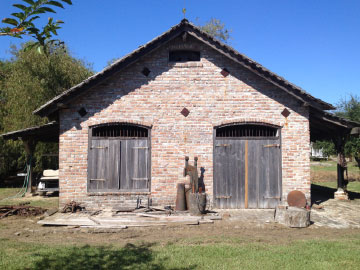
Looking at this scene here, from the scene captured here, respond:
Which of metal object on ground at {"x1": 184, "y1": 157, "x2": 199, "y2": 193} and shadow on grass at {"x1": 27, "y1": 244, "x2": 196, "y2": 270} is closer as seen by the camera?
→ shadow on grass at {"x1": 27, "y1": 244, "x2": 196, "y2": 270}

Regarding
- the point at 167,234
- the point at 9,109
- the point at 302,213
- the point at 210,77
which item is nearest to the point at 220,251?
the point at 167,234

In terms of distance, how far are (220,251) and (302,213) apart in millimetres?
3172

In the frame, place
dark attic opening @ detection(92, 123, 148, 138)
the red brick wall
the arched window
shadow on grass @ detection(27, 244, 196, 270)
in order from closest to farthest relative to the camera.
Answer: shadow on grass @ detection(27, 244, 196, 270) → the red brick wall → dark attic opening @ detection(92, 123, 148, 138) → the arched window

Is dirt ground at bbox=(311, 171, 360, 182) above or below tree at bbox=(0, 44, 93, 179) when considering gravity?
below

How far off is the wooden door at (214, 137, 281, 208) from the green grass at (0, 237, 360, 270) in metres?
3.56

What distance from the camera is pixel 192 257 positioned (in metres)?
5.26

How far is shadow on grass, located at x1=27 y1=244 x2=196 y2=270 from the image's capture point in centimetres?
482

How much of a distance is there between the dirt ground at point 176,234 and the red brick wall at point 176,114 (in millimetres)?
2075

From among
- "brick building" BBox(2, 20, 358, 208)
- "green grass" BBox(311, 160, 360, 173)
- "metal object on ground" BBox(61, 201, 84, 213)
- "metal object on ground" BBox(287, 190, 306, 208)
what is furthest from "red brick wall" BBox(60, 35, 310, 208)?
"green grass" BBox(311, 160, 360, 173)

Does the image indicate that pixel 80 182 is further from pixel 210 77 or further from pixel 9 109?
pixel 9 109

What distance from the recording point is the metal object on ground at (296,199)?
9336 millimetres

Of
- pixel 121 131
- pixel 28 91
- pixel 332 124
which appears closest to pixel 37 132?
pixel 121 131

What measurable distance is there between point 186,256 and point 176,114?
5.21 metres

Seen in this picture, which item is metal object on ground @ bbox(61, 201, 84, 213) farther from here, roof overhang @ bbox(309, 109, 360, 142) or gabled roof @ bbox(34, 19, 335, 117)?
roof overhang @ bbox(309, 109, 360, 142)
